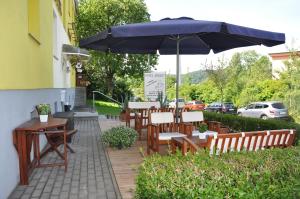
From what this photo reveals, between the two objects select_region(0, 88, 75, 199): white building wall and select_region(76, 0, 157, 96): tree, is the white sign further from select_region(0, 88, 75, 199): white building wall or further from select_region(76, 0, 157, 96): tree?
select_region(76, 0, 157, 96): tree

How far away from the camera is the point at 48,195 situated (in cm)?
547

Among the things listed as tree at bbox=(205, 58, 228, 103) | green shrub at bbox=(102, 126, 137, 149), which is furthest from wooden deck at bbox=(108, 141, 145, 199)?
tree at bbox=(205, 58, 228, 103)

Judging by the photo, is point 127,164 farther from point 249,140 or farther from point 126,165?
point 249,140

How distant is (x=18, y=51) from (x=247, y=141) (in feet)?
12.4

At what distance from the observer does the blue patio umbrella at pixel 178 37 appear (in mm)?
6500

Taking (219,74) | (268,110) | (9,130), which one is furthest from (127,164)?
(219,74)

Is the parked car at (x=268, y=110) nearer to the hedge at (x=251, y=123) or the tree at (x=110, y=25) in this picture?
the tree at (x=110, y=25)

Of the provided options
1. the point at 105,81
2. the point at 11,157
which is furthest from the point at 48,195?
the point at 105,81

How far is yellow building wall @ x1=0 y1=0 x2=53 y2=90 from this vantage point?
532cm

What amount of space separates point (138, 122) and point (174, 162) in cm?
715

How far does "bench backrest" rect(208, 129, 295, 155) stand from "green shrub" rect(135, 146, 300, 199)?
Answer: 47.6 inches

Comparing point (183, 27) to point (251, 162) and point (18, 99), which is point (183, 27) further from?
point (251, 162)

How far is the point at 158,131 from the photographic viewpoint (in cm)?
743

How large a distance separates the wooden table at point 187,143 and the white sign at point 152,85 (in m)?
9.77
